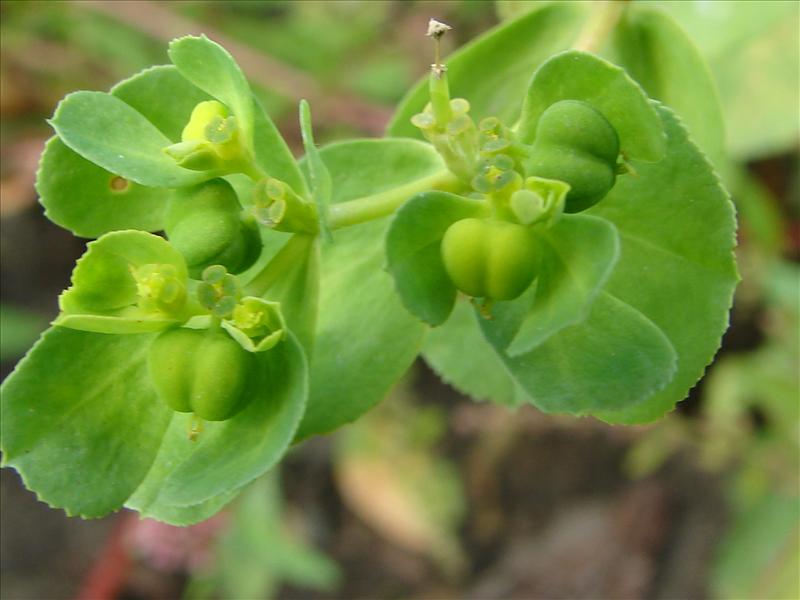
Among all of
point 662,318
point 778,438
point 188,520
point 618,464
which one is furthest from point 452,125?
point 618,464

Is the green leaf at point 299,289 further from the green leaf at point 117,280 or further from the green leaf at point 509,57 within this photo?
the green leaf at point 509,57

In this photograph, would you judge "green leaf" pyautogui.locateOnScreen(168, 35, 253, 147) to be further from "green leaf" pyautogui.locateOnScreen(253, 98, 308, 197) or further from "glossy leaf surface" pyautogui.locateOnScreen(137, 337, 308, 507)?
"glossy leaf surface" pyautogui.locateOnScreen(137, 337, 308, 507)

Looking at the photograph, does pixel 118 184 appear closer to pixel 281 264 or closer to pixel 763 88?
pixel 281 264

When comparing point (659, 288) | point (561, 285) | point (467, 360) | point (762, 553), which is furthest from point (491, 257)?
point (762, 553)

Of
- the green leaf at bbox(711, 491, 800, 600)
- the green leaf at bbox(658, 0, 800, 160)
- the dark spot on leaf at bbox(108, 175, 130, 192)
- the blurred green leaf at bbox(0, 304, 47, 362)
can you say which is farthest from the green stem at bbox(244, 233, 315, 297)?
the blurred green leaf at bbox(0, 304, 47, 362)

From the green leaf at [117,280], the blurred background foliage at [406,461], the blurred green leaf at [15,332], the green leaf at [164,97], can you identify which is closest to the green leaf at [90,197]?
the green leaf at [164,97]

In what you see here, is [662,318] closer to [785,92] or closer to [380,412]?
[785,92]
